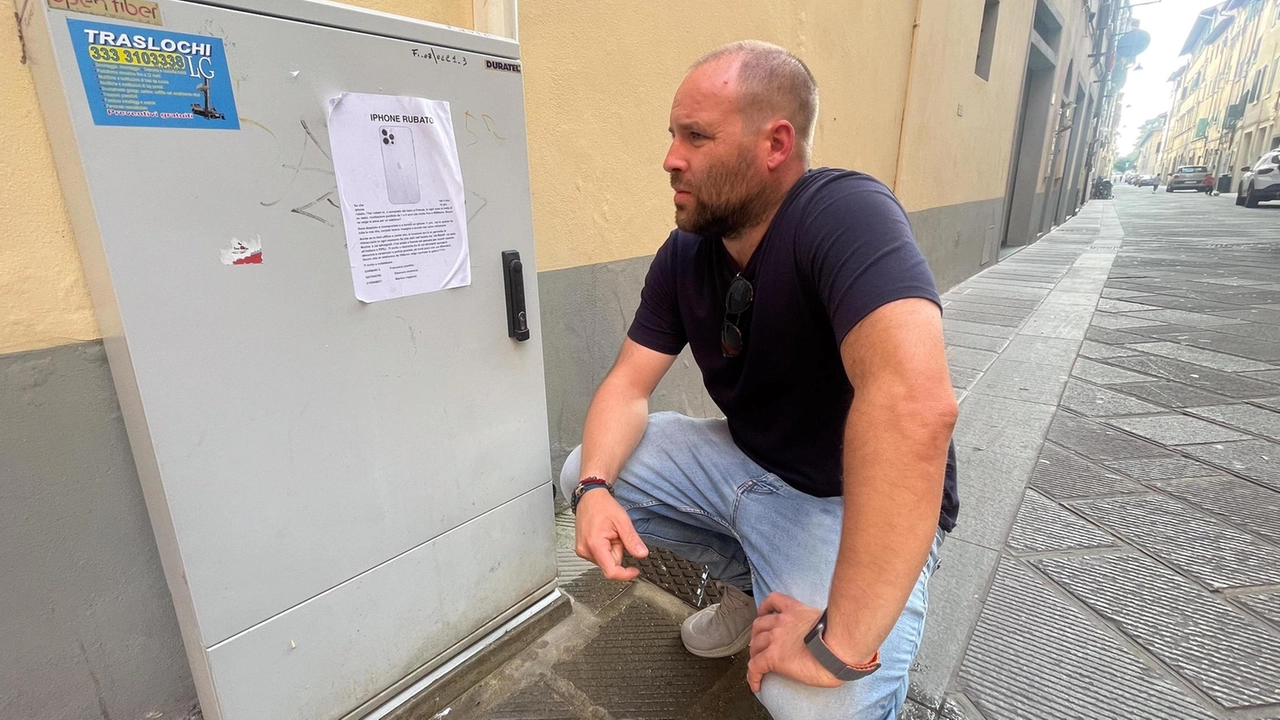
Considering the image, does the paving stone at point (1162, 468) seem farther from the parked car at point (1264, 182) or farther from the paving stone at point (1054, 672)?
the parked car at point (1264, 182)

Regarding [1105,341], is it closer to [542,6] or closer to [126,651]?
[542,6]

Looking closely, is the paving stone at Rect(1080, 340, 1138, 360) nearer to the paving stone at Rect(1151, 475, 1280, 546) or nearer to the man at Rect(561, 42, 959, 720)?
the paving stone at Rect(1151, 475, 1280, 546)

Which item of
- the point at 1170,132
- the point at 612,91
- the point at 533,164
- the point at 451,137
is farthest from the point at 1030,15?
the point at 1170,132

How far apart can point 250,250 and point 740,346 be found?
1.10 m

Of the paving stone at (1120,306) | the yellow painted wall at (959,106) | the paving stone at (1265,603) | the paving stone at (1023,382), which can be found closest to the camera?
the paving stone at (1265,603)

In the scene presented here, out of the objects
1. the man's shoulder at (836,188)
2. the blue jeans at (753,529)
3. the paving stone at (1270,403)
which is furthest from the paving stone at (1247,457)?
the man's shoulder at (836,188)

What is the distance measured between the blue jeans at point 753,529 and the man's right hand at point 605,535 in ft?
0.66

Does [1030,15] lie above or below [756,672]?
above

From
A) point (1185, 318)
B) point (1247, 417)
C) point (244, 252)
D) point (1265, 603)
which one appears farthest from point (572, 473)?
point (1185, 318)

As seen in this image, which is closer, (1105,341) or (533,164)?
(533,164)

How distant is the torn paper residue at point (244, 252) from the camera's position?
1170 millimetres

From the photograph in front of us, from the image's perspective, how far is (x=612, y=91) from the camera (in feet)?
8.32

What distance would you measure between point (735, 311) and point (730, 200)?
0.89 ft

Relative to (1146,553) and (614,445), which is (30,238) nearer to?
(614,445)
